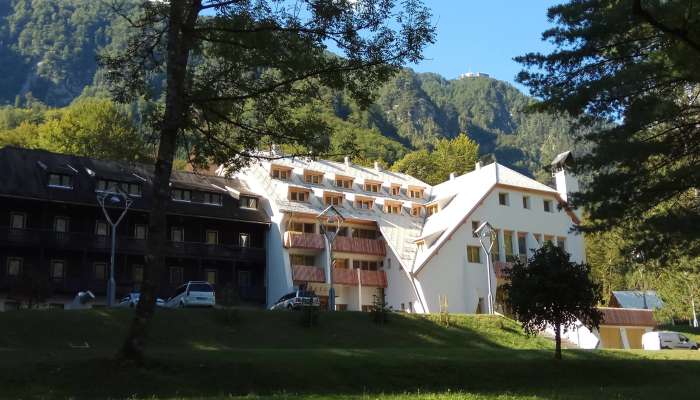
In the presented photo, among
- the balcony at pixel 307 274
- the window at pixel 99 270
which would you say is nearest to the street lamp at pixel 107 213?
the window at pixel 99 270

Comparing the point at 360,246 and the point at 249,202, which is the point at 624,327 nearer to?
the point at 360,246

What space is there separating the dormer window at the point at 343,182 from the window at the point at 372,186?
1.59m

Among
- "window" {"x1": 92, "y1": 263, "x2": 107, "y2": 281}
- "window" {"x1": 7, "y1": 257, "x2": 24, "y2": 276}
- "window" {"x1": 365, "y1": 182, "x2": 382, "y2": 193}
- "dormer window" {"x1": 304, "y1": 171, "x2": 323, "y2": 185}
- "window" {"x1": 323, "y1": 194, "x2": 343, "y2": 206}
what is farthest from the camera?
"window" {"x1": 365, "y1": 182, "x2": 382, "y2": 193}

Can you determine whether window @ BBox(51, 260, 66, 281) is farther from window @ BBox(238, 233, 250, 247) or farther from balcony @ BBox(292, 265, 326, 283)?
balcony @ BBox(292, 265, 326, 283)

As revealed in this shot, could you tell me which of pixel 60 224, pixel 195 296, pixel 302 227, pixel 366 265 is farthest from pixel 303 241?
pixel 60 224

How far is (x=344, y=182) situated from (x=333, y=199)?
3.35 meters

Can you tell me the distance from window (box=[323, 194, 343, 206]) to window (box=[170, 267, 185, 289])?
1237cm

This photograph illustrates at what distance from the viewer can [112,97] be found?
60.7 feet

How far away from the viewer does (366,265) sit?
55.4 metres

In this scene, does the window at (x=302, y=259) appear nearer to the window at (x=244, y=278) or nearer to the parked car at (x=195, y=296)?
the window at (x=244, y=278)

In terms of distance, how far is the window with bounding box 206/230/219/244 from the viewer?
2041 inches

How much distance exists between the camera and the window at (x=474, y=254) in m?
53.2

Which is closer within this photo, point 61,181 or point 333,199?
point 61,181

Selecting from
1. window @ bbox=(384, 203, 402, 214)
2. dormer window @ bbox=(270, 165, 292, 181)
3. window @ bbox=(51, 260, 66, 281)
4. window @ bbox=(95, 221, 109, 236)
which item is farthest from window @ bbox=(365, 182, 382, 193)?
window @ bbox=(51, 260, 66, 281)
